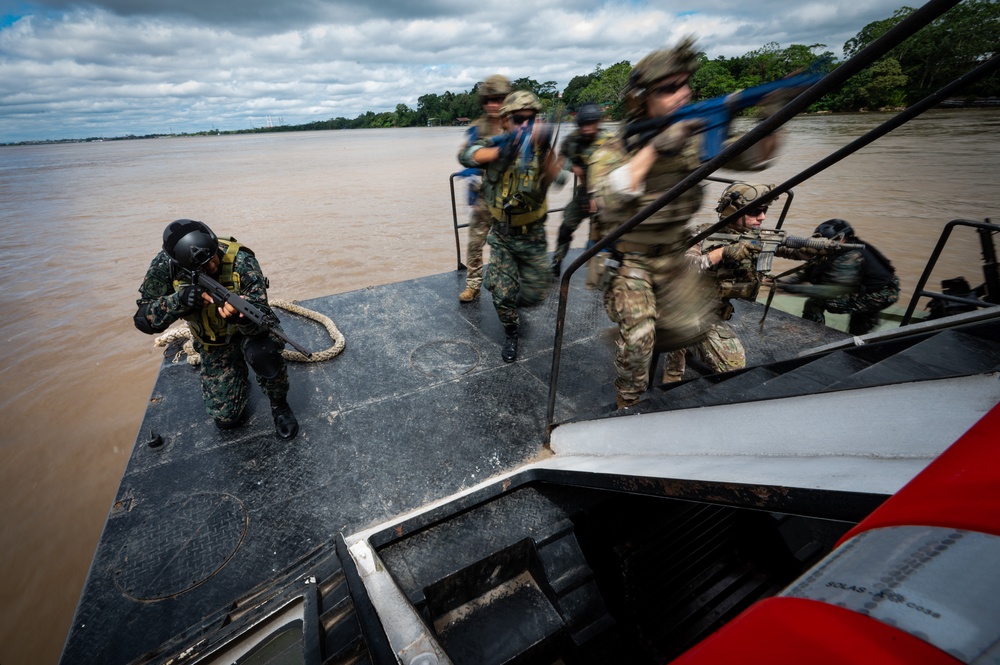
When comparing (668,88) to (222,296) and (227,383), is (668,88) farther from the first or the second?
(227,383)

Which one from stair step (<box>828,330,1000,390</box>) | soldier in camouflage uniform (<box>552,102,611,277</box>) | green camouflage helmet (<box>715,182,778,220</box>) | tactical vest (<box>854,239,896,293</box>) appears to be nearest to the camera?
stair step (<box>828,330,1000,390</box>)

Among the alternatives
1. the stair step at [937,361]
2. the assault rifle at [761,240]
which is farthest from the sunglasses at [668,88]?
the stair step at [937,361]

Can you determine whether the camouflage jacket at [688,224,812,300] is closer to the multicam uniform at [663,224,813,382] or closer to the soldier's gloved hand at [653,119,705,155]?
the multicam uniform at [663,224,813,382]

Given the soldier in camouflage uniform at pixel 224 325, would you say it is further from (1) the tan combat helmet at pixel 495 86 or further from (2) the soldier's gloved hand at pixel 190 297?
(1) the tan combat helmet at pixel 495 86

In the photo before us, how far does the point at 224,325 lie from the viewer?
9.36ft

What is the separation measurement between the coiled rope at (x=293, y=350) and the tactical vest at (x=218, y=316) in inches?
23.2

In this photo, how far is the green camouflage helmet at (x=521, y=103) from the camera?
315cm

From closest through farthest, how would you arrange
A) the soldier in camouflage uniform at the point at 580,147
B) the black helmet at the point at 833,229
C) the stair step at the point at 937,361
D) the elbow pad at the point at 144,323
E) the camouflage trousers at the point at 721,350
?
the stair step at the point at 937,361 < the elbow pad at the point at 144,323 < the camouflage trousers at the point at 721,350 < the soldier in camouflage uniform at the point at 580,147 < the black helmet at the point at 833,229

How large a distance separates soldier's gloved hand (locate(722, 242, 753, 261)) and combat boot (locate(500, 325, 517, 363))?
5.35 feet

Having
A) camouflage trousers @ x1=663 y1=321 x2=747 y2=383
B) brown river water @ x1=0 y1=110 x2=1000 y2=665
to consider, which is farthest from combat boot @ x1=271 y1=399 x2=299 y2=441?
camouflage trousers @ x1=663 y1=321 x2=747 y2=383

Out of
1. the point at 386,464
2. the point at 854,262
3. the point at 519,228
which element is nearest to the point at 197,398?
the point at 386,464

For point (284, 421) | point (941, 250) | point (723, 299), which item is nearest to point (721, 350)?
point (723, 299)

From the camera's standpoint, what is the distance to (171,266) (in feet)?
9.08

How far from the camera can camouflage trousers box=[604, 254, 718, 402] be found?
2.37m
